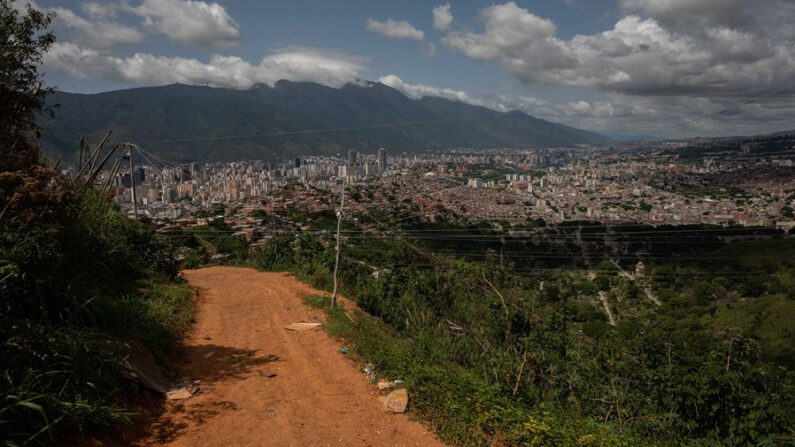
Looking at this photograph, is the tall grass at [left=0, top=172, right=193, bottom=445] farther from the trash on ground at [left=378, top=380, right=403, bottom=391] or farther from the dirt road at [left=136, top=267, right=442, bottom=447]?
the trash on ground at [left=378, top=380, right=403, bottom=391]

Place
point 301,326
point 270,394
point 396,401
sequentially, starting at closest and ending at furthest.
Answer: point 396,401, point 270,394, point 301,326

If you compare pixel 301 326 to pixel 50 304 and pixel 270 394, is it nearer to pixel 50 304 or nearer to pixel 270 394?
pixel 270 394

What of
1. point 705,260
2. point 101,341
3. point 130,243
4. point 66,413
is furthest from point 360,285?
point 705,260

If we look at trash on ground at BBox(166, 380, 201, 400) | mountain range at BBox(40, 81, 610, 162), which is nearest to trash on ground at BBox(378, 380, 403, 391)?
trash on ground at BBox(166, 380, 201, 400)

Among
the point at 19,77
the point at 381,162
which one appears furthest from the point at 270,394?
the point at 381,162

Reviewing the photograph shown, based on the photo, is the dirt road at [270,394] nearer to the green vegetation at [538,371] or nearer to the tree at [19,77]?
the green vegetation at [538,371]

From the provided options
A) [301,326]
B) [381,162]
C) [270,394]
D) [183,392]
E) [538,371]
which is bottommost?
[301,326]
